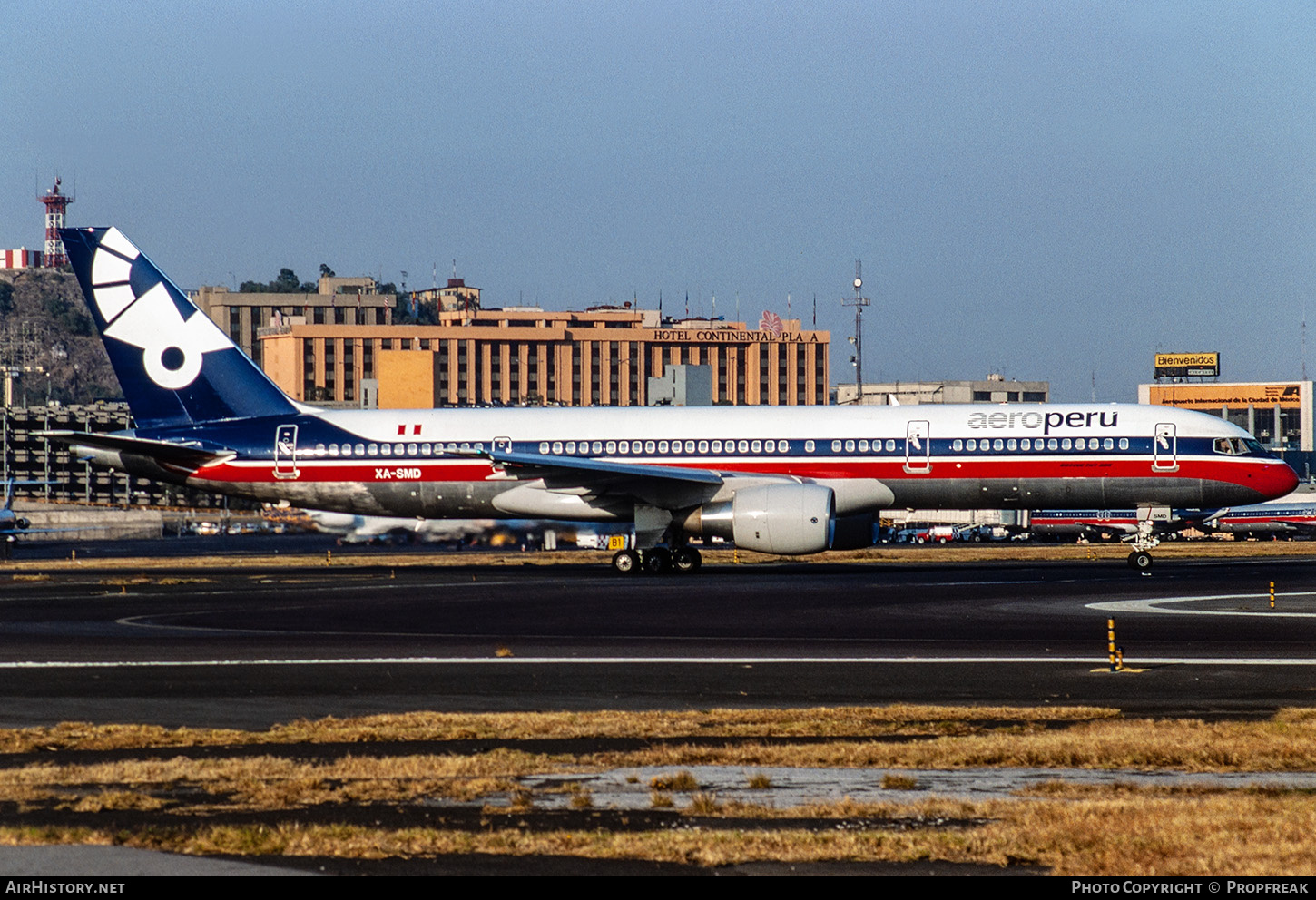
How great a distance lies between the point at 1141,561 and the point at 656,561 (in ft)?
45.7

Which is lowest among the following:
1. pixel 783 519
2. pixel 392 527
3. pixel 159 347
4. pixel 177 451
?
pixel 392 527

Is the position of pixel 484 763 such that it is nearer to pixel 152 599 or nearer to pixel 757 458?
pixel 152 599

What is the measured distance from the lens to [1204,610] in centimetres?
2877

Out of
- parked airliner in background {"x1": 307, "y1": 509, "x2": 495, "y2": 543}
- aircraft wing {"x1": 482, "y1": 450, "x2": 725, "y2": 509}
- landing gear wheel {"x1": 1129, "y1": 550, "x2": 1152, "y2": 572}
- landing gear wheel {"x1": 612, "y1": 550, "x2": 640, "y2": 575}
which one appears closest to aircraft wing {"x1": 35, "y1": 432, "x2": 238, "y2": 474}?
parked airliner in background {"x1": 307, "y1": 509, "x2": 495, "y2": 543}

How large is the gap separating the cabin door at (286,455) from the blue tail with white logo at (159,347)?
4.05 feet

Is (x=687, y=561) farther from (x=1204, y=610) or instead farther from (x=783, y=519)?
(x=1204, y=610)

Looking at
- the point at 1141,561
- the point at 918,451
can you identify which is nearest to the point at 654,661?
the point at 918,451

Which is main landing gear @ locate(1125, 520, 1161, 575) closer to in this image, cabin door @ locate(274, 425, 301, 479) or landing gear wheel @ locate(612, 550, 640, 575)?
landing gear wheel @ locate(612, 550, 640, 575)

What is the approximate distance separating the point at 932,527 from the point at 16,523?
60.5m

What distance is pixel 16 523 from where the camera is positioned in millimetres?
87938

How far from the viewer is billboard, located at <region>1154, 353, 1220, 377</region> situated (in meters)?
161

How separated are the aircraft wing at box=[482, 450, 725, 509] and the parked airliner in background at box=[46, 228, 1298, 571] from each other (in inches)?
3.0

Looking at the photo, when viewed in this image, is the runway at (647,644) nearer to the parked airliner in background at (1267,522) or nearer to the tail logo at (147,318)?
the tail logo at (147,318)

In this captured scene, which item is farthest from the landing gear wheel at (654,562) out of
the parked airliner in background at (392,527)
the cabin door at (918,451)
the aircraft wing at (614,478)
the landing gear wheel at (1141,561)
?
the landing gear wheel at (1141,561)
